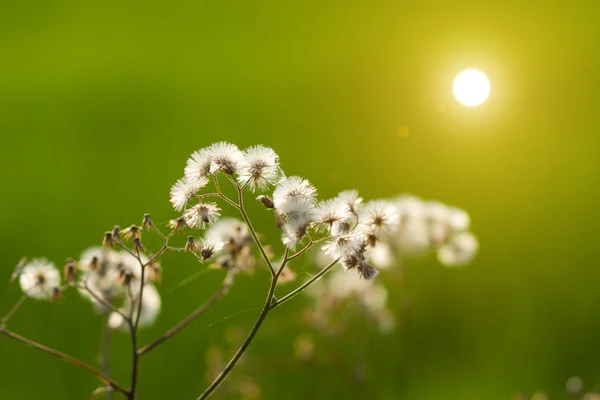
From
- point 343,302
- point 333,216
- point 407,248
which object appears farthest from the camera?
point 343,302

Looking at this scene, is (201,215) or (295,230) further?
(201,215)

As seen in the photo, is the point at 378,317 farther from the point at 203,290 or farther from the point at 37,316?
the point at 37,316

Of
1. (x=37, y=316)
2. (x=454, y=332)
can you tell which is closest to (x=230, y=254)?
(x=37, y=316)

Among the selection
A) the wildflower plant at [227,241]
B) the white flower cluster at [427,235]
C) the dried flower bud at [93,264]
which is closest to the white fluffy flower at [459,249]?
the white flower cluster at [427,235]

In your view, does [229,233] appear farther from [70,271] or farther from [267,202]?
[267,202]

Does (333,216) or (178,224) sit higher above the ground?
(178,224)

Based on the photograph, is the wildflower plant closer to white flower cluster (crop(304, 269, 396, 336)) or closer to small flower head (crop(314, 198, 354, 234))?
small flower head (crop(314, 198, 354, 234))

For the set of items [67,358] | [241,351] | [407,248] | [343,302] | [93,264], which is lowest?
[343,302]

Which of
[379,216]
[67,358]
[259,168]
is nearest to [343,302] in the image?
[379,216]
